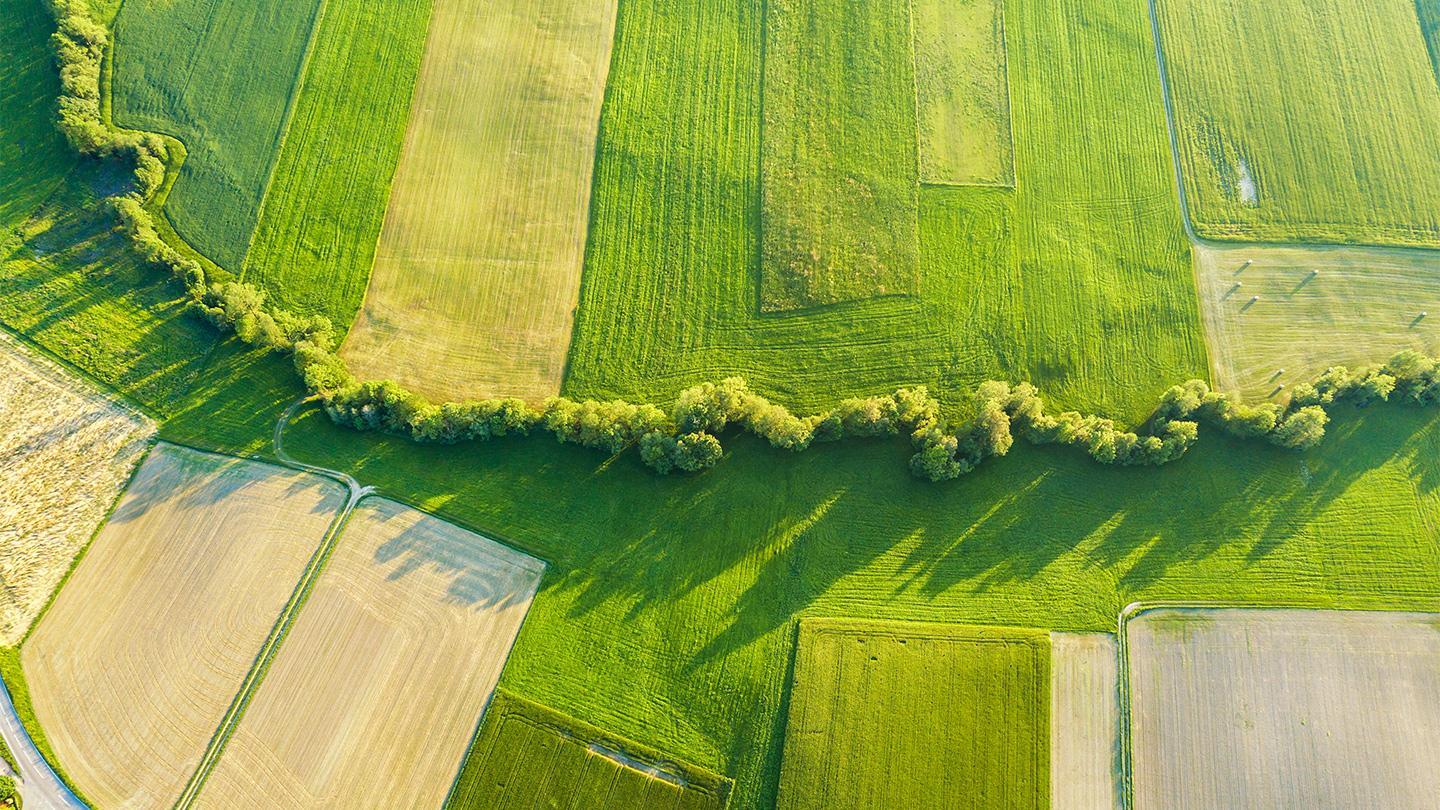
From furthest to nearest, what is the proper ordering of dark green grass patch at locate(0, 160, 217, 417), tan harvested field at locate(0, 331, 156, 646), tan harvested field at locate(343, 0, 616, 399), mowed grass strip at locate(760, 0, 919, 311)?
mowed grass strip at locate(760, 0, 919, 311)
tan harvested field at locate(343, 0, 616, 399)
dark green grass patch at locate(0, 160, 217, 417)
tan harvested field at locate(0, 331, 156, 646)

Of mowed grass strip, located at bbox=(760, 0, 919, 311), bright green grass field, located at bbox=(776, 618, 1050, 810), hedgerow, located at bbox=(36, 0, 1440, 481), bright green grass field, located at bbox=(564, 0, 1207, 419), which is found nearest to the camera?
bright green grass field, located at bbox=(776, 618, 1050, 810)

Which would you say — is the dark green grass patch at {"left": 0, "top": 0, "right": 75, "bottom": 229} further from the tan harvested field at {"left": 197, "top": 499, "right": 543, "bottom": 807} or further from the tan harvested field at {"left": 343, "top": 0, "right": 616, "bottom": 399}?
the tan harvested field at {"left": 197, "top": 499, "right": 543, "bottom": 807}

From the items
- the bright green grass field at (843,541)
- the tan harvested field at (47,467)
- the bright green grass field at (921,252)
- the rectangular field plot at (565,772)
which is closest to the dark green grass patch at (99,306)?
the tan harvested field at (47,467)

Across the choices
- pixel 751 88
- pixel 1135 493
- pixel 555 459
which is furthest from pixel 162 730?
pixel 1135 493

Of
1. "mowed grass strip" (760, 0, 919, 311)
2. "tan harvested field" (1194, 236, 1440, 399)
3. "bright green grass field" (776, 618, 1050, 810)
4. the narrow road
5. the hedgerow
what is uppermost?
"mowed grass strip" (760, 0, 919, 311)

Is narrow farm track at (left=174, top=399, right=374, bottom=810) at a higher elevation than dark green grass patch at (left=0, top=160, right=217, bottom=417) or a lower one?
lower

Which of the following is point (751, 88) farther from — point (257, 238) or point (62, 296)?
point (62, 296)

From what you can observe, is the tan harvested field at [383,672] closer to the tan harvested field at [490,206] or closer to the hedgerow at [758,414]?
the hedgerow at [758,414]

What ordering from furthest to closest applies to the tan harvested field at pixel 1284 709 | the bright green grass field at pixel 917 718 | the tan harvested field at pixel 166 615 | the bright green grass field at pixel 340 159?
the bright green grass field at pixel 340 159 → the tan harvested field at pixel 1284 709 → the bright green grass field at pixel 917 718 → the tan harvested field at pixel 166 615

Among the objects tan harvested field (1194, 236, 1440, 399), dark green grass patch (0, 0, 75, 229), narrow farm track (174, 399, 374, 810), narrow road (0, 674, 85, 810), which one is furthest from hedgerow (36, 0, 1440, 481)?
narrow road (0, 674, 85, 810)
